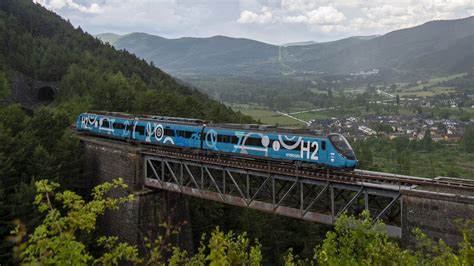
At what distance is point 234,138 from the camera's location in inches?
1177

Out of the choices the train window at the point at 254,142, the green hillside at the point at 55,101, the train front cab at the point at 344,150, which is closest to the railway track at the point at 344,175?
the train front cab at the point at 344,150

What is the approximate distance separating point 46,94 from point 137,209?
206ft

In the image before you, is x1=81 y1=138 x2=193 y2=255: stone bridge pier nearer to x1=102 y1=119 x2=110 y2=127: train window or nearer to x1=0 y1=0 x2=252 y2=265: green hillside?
x1=0 y1=0 x2=252 y2=265: green hillside

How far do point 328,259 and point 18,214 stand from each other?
24083mm

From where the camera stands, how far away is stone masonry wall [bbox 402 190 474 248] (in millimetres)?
18891

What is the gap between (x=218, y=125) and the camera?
31.8 m

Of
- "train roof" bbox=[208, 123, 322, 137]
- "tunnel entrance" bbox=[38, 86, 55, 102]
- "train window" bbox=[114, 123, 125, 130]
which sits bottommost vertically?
"train window" bbox=[114, 123, 125, 130]

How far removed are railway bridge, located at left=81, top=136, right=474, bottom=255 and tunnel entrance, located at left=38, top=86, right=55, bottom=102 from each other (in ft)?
165

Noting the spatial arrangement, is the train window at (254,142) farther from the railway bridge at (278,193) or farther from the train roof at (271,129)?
the railway bridge at (278,193)

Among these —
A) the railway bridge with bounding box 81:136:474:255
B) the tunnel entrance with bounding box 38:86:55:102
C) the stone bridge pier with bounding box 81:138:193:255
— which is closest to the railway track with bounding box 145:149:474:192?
the railway bridge with bounding box 81:136:474:255

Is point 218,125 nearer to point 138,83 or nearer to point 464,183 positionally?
point 464,183

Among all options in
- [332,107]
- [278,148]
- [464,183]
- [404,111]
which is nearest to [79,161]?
[278,148]

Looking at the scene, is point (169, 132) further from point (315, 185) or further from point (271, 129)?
point (315, 185)

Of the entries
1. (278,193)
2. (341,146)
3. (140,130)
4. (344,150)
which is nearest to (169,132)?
(140,130)
